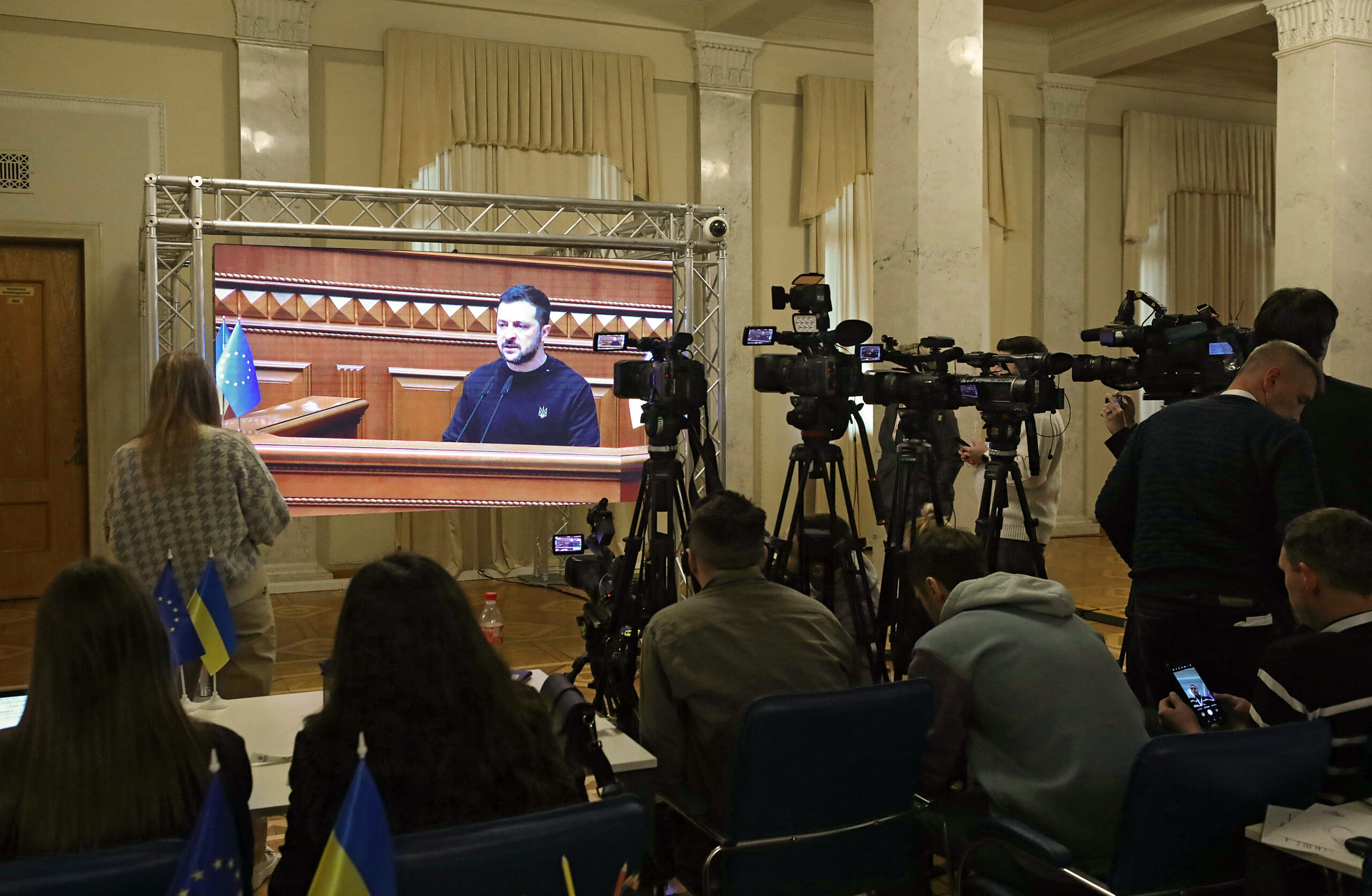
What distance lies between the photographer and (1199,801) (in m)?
1.80

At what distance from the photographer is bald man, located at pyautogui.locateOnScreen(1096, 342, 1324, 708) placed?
2.62 m

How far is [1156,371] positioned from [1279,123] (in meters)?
4.84

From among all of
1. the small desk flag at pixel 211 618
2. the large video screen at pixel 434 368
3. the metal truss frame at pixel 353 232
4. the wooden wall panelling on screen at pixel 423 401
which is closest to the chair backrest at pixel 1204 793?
the small desk flag at pixel 211 618

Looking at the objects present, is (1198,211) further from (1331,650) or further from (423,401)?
(1331,650)

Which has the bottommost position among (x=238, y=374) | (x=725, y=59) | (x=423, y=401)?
(x=423, y=401)

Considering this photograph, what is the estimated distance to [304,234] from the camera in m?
5.35

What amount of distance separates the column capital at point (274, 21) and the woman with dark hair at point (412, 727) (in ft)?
21.2

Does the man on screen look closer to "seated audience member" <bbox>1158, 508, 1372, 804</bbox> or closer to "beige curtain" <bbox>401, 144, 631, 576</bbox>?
"beige curtain" <bbox>401, 144, 631, 576</bbox>

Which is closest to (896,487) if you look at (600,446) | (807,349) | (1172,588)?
(807,349)

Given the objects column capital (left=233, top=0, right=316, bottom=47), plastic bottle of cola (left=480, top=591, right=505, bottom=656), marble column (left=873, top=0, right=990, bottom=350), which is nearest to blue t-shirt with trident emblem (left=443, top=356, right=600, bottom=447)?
marble column (left=873, top=0, right=990, bottom=350)

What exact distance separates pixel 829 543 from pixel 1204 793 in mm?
1782

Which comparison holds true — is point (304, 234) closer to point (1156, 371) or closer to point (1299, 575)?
point (1156, 371)

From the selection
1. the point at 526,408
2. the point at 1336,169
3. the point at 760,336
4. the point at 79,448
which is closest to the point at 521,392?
the point at 526,408

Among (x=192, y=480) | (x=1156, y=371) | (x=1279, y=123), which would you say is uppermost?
(x=1279, y=123)
